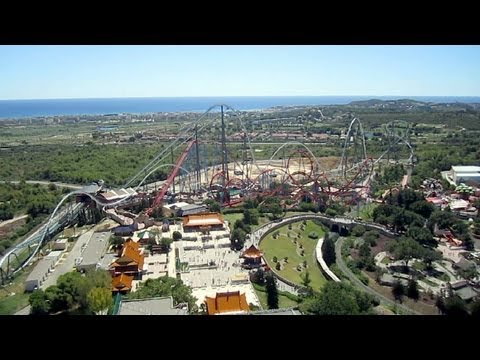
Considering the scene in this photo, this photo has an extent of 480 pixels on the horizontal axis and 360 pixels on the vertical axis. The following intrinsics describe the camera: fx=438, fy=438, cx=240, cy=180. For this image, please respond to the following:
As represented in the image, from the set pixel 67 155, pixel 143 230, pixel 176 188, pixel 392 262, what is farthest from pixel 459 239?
pixel 67 155

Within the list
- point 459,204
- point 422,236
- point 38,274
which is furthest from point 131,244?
point 459,204

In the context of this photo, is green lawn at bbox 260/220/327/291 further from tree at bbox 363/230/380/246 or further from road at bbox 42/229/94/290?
road at bbox 42/229/94/290

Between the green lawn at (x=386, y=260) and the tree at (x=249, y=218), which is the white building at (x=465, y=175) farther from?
the tree at (x=249, y=218)

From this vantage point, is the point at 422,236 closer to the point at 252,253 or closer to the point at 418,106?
the point at 252,253

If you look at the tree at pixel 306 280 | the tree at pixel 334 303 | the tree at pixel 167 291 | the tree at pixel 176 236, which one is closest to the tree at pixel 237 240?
the tree at pixel 176 236

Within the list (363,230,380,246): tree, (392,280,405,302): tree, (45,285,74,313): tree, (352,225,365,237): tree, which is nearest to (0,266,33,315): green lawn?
(45,285,74,313): tree
